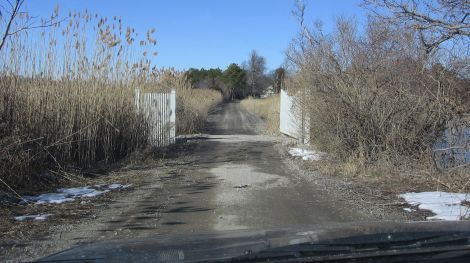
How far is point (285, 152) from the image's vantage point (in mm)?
16062

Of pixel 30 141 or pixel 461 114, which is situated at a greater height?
pixel 461 114

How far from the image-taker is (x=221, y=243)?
3203 millimetres

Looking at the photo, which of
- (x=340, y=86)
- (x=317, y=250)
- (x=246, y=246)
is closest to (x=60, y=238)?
(x=246, y=246)

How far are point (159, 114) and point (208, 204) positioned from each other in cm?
781

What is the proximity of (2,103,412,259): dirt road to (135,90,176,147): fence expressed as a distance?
1.96 m

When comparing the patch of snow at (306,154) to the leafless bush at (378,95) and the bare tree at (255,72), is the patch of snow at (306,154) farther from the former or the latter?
the bare tree at (255,72)

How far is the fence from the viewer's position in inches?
571

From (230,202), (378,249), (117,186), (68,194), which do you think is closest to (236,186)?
(230,202)

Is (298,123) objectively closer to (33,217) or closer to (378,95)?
(378,95)

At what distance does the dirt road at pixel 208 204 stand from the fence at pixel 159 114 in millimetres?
1962

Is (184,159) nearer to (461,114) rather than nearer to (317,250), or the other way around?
(461,114)

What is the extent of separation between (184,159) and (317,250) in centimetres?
1149

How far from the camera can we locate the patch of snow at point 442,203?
730 centimetres

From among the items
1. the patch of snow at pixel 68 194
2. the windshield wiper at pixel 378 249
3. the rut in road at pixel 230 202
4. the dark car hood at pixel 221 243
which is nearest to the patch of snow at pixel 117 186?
the patch of snow at pixel 68 194
